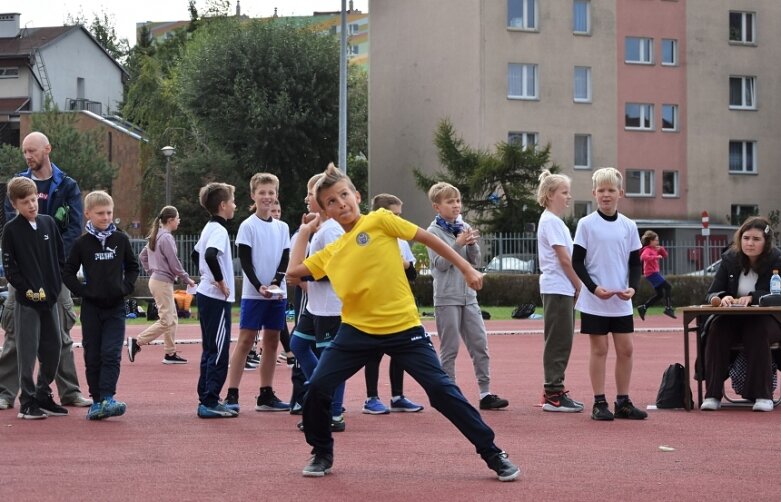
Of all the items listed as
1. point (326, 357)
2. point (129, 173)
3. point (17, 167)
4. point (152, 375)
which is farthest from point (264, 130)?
point (326, 357)

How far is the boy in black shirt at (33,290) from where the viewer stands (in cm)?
1061

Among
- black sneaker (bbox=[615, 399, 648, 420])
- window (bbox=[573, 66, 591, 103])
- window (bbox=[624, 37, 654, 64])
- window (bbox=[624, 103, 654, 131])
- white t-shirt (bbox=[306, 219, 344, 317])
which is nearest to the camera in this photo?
white t-shirt (bbox=[306, 219, 344, 317])

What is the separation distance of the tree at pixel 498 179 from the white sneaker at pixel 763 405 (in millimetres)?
36247

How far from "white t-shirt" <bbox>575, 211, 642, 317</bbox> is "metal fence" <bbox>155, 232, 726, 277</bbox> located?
27.1 meters

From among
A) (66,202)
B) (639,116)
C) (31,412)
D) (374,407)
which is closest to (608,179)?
(374,407)

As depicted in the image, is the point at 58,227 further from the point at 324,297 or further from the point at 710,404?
the point at 710,404

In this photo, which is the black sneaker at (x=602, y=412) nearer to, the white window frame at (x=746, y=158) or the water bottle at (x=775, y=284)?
the water bottle at (x=775, y=284)

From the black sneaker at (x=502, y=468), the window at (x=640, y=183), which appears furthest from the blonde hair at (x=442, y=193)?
the window at (x=640, y=183)

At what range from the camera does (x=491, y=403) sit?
1127 cm

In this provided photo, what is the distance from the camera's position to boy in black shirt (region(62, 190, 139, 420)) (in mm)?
10516

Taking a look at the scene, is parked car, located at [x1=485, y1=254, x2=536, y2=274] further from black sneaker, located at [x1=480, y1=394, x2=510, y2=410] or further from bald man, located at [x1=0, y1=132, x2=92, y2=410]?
bald man, located at [x1=0, y1=132, x2=92, y2=410]

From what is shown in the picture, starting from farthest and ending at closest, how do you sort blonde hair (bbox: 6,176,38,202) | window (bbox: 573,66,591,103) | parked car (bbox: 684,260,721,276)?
window (bbox: 573,66,591,103) < parked car (bbox: 684,260,721,276) < blonde hair (bbox: 6,176,38,202)

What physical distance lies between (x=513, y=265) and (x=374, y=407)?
27.9m

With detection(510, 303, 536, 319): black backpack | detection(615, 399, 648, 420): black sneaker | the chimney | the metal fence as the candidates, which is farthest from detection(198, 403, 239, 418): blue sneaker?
the chimney
